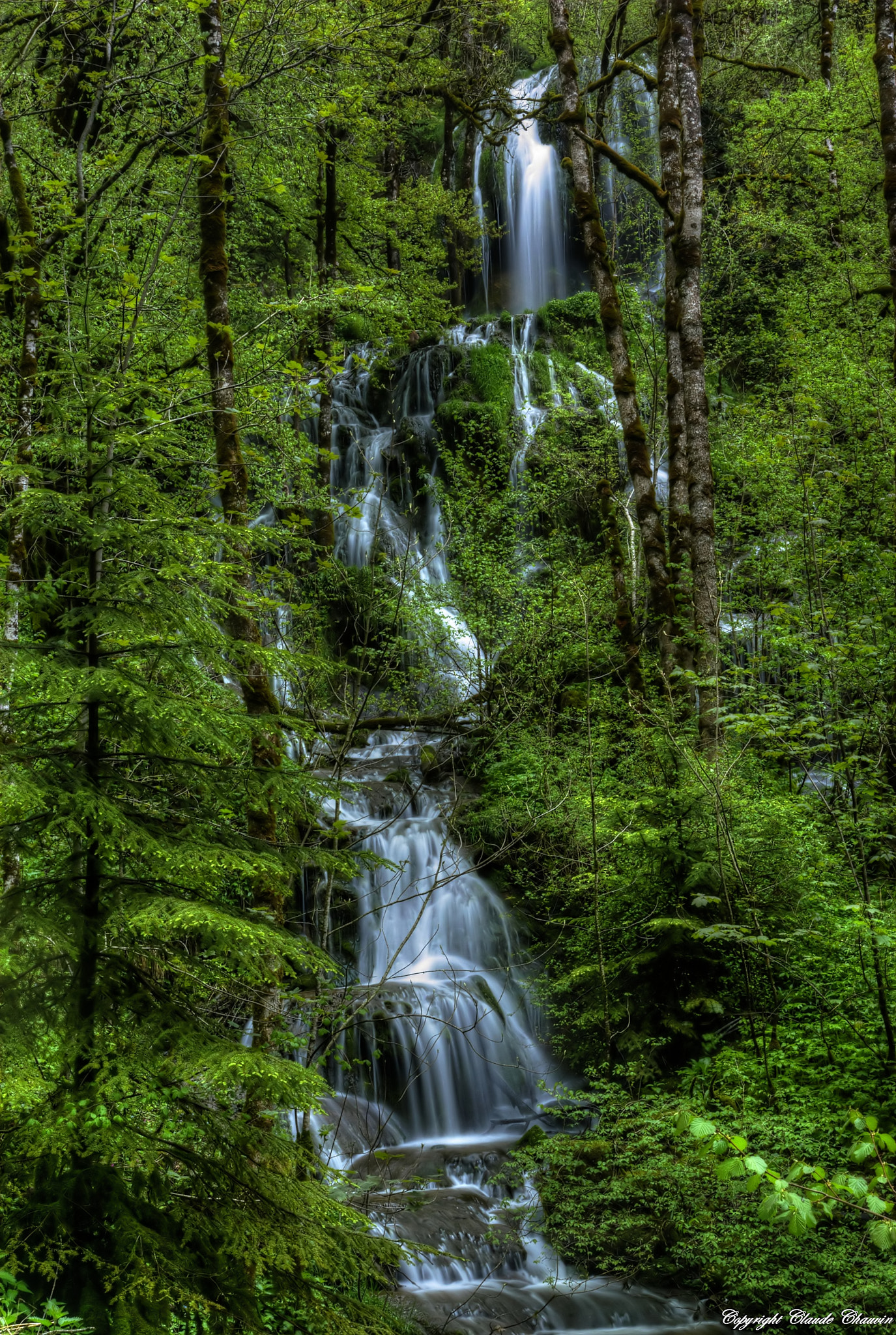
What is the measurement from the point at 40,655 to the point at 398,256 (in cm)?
1914

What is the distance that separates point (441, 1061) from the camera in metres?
8.81

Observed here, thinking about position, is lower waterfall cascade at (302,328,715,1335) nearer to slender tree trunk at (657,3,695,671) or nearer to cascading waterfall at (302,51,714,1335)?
cascading waterfall at (302,51,714,1335)

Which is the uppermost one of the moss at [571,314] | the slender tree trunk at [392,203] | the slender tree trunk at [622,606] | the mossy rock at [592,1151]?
the slender tree trunk at [392,203]

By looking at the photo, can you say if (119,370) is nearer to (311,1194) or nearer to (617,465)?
(311,1194)

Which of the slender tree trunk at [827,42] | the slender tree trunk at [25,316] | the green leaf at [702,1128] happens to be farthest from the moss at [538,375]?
the green leaf at [702,1128]

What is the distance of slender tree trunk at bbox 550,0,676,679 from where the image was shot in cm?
1023

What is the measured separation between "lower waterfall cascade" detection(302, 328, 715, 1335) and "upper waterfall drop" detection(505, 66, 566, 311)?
14229 millimetres

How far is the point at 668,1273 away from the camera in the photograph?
5918 mm

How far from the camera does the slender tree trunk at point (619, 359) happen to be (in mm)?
10234

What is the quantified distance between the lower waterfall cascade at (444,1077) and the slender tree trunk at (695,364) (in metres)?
2.76

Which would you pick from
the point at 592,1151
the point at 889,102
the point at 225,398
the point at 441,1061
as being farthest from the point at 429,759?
the point at 889,102

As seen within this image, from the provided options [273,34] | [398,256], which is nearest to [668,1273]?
[273,34]
